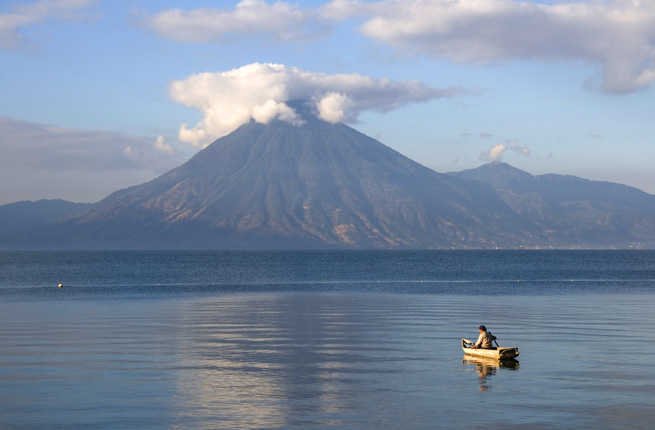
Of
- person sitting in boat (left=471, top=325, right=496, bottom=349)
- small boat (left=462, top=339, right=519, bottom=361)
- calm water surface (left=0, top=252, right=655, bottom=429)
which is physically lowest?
calm water surface (left=0, top=252, right=655, bottom=429)

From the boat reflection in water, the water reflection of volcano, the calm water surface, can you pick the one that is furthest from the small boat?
the water reflection of volcano

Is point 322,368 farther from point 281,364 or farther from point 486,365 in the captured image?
point 486,365

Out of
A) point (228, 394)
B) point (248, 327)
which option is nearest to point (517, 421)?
point (228, 394)

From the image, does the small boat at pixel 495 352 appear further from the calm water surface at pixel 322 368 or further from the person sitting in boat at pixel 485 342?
the calm water surface at pixel 322 368

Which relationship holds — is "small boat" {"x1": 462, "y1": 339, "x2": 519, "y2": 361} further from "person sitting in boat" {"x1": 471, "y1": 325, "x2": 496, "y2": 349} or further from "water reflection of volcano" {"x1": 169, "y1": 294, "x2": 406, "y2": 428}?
"water reflection of volcano" {"x1": 169, "y1": 294, "x2": 406, "y2": 428}

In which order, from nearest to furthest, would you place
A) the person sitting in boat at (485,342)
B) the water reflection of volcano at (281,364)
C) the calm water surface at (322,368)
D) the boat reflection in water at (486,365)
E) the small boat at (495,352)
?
the calm water surface at (322,368), the water reflection of volcano at (281,364), the boat reflection in water at (486,365), the small boat at (495,352), the person sitting in boat at (485,342)

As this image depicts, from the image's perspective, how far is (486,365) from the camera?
136 ft

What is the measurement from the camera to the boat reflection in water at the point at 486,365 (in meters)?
38.8

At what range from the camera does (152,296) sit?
96.1 m

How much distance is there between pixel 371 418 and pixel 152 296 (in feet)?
227

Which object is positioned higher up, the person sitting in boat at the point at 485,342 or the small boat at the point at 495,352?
the person sitting in boat at the point at 485,342

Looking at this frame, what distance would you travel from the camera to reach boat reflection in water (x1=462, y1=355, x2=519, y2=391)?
127 ft

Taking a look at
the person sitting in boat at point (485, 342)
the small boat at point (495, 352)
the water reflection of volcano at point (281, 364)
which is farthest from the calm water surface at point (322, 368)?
the person sitting in boat at point (485, 342)

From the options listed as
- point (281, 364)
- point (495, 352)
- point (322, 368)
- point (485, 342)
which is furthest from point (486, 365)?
point (281, 364)
